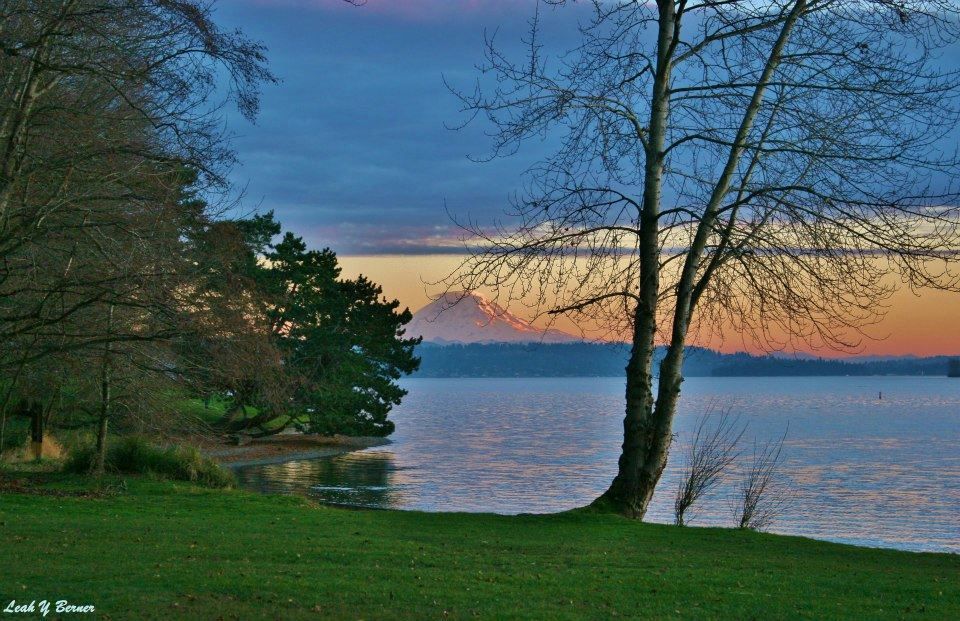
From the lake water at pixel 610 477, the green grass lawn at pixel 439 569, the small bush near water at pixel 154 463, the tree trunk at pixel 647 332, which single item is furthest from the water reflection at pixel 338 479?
the green grass lawn at pixel 439 569

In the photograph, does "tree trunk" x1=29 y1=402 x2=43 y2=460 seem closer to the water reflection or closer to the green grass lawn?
the water reflection

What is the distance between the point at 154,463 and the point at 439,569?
15.8m

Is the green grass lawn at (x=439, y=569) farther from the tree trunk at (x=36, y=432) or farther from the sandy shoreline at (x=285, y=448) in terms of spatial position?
the sandy shoreline at (x=285, y=448)

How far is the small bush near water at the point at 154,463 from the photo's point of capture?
2309 centimetres

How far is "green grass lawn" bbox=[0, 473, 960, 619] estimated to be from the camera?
8.12 metres

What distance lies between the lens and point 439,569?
10.0 meters

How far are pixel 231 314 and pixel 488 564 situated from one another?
11.9m

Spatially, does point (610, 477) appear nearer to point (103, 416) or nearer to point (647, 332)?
point (103, 416)

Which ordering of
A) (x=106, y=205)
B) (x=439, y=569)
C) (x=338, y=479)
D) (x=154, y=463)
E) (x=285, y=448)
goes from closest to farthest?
(x=439, y=569), (x=106, y=205), (x=154, y=463), (x=338, y=479), (x=285, y=448)

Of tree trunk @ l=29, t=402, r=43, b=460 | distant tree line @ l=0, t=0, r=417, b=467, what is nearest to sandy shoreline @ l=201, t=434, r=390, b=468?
tree trunk @ l=29, t=402, r=43, b=460

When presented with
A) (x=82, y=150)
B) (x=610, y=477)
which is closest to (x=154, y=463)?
(x=82, y=150)

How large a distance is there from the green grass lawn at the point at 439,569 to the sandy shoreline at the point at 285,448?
26267 mm

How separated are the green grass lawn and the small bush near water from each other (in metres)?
7.39

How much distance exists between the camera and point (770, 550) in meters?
13.0
